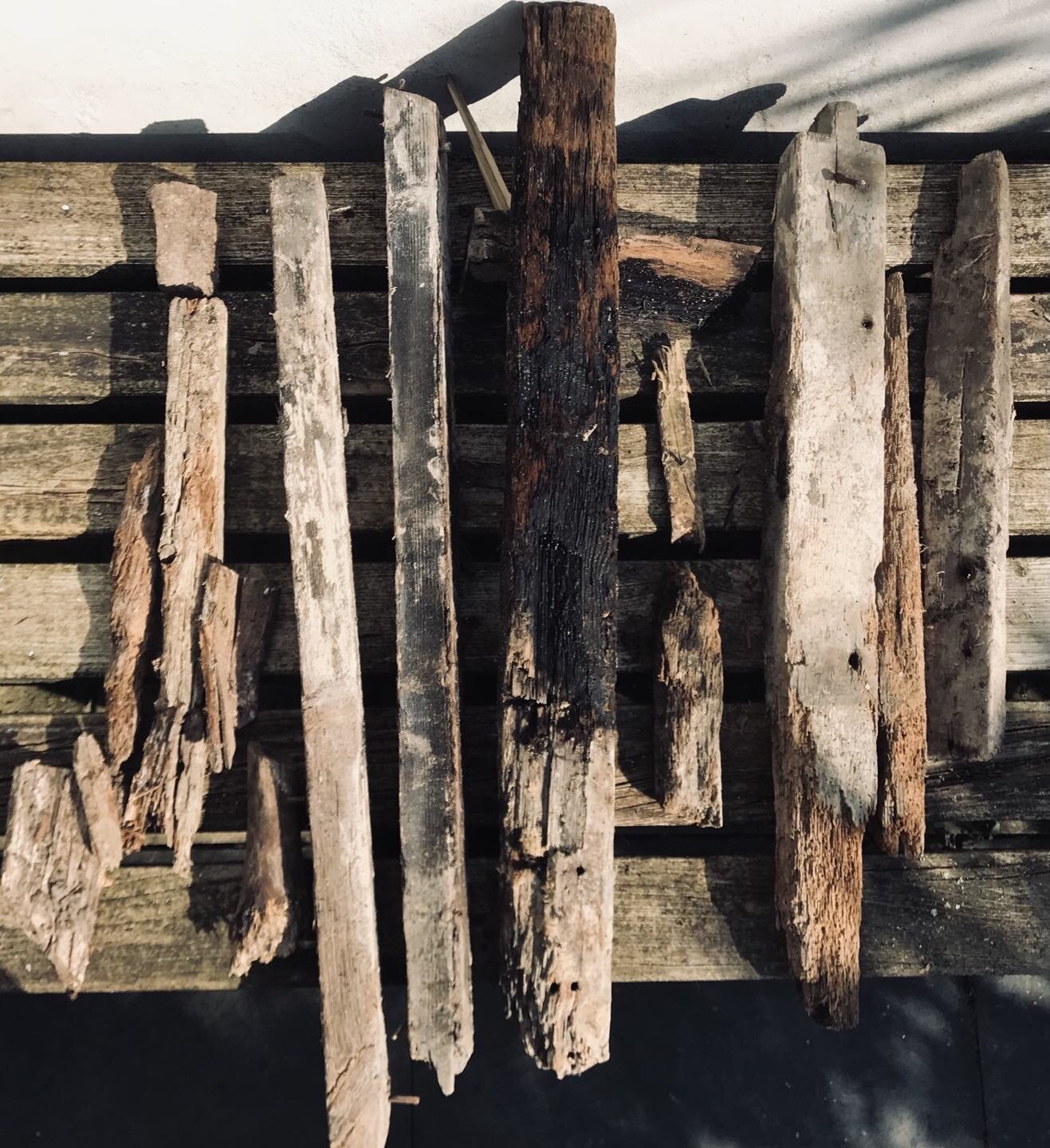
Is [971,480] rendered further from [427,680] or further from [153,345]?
[153,345]

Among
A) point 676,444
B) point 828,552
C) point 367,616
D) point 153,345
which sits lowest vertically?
point 367,616

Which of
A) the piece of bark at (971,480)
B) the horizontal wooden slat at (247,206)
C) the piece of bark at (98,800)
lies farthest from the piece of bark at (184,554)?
the piece of bark at (971,480)

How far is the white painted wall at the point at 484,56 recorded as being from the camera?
1.95m

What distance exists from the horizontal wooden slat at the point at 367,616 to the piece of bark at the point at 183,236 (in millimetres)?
769

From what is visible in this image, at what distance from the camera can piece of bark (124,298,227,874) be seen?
191cm

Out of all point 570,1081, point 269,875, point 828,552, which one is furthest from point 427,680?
point 570,1081

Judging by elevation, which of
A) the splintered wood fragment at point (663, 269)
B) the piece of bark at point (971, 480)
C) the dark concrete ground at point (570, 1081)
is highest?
A: the splintered wood fragment at point (663, 269)

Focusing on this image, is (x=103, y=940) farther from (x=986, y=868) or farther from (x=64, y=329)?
(x=986, y=868)

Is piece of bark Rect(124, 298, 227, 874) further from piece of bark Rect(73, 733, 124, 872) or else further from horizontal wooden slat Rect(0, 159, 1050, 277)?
horizontal wooden slat Rect(0, 159, 1050, 277)

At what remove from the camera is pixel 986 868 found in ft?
6.77

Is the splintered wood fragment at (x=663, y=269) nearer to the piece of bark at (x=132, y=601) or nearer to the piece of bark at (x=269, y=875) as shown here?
the piece of bark at (x=132, y=601)

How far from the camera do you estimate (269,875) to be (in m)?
1.89

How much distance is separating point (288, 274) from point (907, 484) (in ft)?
5.30

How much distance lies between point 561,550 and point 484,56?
1.34 m
